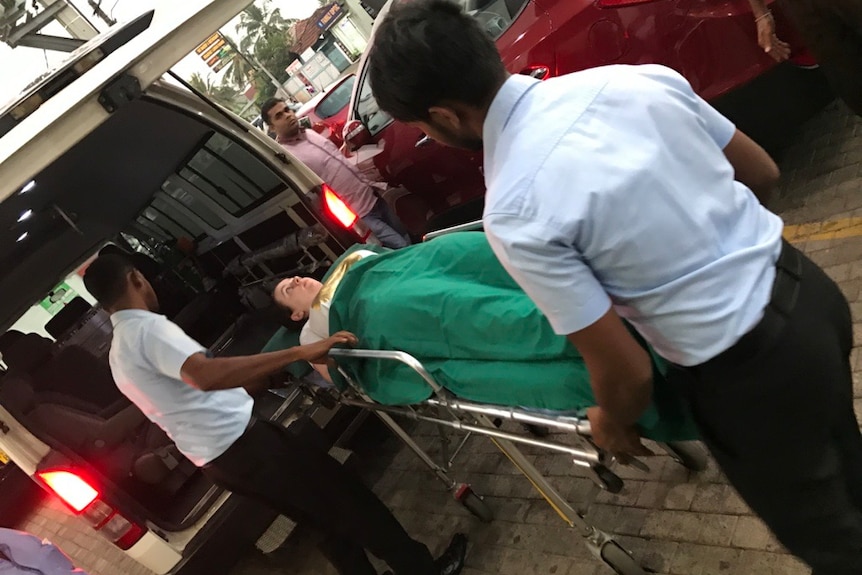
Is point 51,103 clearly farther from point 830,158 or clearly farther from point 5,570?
point 830,158

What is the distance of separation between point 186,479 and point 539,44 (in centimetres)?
320

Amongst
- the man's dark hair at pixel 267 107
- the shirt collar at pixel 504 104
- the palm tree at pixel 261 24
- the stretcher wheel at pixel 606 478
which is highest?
the palm tree at pixel 261 24

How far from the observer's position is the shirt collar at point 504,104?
138 centimetres

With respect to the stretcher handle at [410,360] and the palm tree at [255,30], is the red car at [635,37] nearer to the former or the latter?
the stretcher handle at [410,360]

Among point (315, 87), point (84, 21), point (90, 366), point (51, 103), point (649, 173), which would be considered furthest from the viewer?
point (315, 87)

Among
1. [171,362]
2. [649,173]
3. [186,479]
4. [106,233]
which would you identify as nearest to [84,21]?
[106,233]

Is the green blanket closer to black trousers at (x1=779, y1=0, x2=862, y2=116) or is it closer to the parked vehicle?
the parked vehicle

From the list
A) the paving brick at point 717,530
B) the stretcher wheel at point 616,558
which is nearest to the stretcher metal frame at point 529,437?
the stretcher wheel at point 616,558

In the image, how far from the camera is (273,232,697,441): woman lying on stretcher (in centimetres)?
195

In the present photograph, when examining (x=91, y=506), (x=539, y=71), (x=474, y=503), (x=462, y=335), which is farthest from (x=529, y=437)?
(x=539, y=71)

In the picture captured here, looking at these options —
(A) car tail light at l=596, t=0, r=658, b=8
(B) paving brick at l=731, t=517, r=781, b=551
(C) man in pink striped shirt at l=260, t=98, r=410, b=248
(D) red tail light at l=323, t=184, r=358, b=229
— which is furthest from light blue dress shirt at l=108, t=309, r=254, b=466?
(A) car tail light at l=596, t=0, r=658, b=8

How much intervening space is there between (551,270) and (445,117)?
404 mm

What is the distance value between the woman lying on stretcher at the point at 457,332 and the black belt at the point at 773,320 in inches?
9.8

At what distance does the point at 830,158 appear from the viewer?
4020mm
